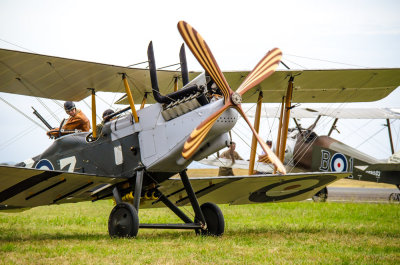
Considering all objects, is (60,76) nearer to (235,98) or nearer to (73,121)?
(73,121)

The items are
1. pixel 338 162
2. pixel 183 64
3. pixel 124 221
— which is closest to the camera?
pixel 124 221

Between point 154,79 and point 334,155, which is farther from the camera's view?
point 334,155

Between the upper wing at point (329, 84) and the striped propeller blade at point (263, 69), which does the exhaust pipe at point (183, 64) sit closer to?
the striped propeller blade at point (263, 69)

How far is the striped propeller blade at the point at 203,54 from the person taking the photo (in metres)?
6.70

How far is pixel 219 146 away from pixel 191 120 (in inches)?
20.6

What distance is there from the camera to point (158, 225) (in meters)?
7.36

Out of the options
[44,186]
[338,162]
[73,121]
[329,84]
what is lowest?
[44,186]

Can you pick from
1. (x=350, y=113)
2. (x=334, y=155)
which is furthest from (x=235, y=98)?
(x=350, y=113)

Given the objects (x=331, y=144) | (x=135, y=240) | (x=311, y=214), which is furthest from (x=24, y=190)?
(x=331, y=144)

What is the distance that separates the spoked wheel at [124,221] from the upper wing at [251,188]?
4.50ft

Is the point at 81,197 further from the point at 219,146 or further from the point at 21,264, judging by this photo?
the point at 21,264

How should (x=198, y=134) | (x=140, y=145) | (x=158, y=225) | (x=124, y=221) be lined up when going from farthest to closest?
(x=140, y=145) → (x=158, y=225) → (x=124, y=221) → (x=198, y=134)

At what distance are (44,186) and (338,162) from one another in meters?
11.4

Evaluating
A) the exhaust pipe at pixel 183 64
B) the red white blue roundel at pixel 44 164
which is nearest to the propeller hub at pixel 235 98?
the exhaust pipe at pixel 183 64
